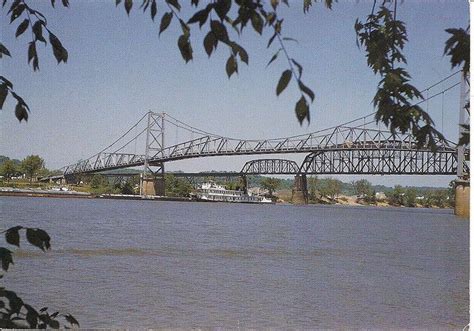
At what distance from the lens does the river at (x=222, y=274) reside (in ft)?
13.1

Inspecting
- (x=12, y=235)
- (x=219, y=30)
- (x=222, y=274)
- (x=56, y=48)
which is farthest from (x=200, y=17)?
(x=222, y=274)

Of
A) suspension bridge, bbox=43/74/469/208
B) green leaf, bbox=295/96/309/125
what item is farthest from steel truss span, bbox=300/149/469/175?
green leaf, bbox=295/96/309/125

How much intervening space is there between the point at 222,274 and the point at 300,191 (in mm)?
1503

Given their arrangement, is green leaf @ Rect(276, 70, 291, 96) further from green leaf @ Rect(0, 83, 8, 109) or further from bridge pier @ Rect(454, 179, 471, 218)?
bridge pier @ Rect(454, 179, 471, 218)

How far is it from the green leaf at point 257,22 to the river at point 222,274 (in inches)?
119

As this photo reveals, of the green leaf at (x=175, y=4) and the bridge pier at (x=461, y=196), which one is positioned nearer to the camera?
the green leaf at (x=175, y=4)

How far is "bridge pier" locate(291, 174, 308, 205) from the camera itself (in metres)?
4.24

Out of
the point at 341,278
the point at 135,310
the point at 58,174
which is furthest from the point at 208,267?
the point at 58,174

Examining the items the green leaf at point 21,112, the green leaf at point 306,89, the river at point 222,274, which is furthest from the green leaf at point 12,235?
the river at point 222,274

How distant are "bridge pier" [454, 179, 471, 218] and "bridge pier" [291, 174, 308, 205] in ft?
3.89

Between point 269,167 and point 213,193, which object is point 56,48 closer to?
point 269,167

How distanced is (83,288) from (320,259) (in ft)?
11.0

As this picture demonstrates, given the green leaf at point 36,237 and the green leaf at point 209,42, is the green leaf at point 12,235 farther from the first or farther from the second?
the green leaf at point 209,42

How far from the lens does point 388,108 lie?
974 mm
